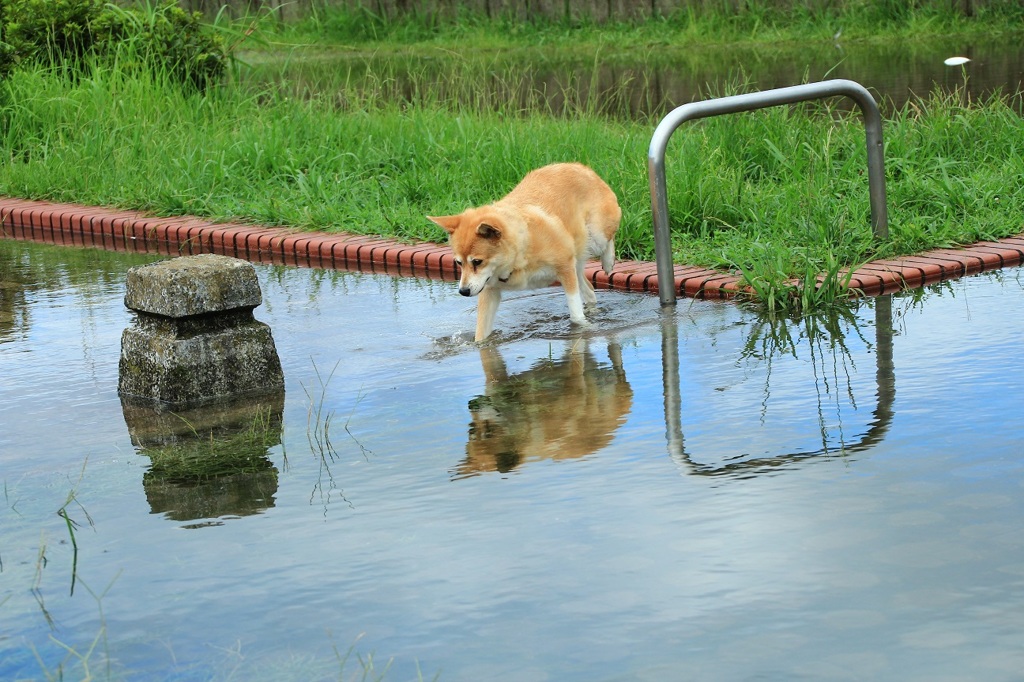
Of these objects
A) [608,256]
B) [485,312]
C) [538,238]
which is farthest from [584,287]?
[485,312]

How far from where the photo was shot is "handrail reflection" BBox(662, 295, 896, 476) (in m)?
4.63

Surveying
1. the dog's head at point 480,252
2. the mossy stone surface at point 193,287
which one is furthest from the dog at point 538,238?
the mossy stone surface at point 193,287

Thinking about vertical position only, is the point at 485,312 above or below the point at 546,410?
above

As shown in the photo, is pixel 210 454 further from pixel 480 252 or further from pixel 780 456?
pixel 780 456

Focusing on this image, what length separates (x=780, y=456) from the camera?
4.70 m

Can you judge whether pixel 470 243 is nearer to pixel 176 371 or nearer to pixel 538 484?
pixel 176 371

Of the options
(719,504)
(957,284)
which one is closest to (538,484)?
(719,504)

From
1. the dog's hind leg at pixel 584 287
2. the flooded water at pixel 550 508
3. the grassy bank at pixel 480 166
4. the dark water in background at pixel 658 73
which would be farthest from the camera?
the dark water in background at pixel 658 73

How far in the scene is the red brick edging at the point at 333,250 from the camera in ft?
23.9

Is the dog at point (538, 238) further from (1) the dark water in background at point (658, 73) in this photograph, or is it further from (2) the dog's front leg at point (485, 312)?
(1) the dark water in background at point (658, 73)

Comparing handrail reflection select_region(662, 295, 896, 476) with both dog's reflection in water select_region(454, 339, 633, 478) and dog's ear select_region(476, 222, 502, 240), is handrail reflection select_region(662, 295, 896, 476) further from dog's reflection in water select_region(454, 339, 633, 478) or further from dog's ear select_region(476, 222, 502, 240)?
dog's ear select_region(476, 222, 502, 240)

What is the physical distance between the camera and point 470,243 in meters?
6.48

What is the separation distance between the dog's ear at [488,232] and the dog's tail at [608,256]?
1.09 metres

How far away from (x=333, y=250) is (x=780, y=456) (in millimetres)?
4657
